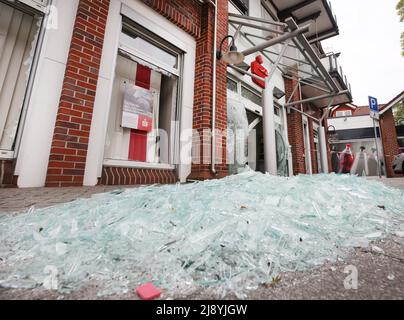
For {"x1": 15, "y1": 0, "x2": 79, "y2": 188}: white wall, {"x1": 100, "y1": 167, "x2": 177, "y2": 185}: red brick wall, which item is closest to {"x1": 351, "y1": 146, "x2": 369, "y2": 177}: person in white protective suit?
{"x1": 100, "y1": 167, "x2": 177, "y2": 185}: red brick wall

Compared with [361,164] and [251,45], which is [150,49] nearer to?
[251,45]

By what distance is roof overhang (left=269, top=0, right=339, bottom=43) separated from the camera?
656cm

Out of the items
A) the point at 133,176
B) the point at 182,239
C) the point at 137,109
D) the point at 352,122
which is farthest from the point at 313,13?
the point at 352,122

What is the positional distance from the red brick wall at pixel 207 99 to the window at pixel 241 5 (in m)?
1.22

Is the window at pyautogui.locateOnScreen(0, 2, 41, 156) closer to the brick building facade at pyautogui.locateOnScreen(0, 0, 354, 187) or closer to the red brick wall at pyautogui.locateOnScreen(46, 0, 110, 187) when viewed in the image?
the brick building facade at pyautogui.locateOnScreen(0, 0, 354, 187)

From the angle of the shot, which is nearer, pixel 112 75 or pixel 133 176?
pixel 112 75

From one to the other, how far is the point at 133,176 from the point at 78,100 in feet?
3.82

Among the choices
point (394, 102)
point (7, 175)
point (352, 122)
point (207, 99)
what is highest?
point (352, 122)

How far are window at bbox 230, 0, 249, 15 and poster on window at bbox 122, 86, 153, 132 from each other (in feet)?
12.1

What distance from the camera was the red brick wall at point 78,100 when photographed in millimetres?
Answer: 2107

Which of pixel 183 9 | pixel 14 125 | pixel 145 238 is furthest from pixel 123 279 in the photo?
pixel 183 9

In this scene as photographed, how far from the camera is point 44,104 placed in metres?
2.11

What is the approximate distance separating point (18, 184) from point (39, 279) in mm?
1787

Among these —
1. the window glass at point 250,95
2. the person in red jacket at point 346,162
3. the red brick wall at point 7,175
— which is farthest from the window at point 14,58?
the person in red jacket at point 346,162
